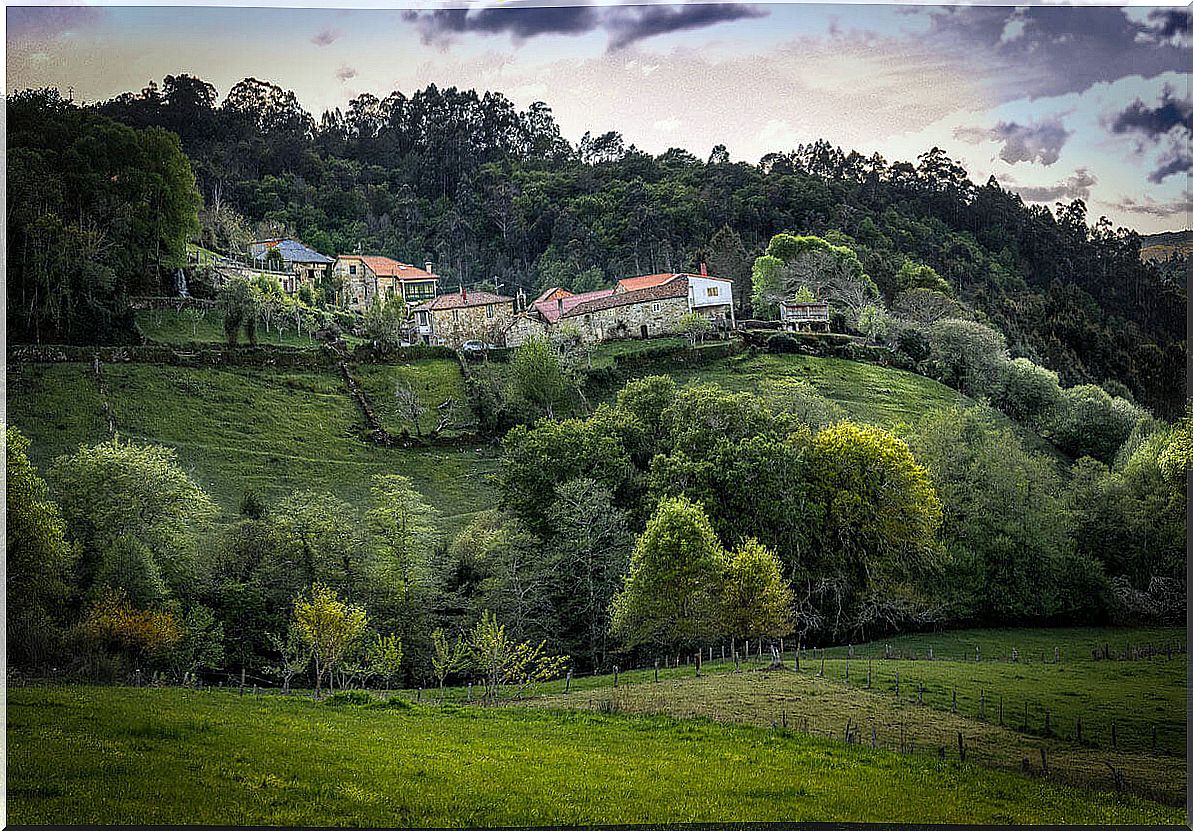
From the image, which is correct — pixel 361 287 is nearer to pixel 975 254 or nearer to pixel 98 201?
pixel 98 201

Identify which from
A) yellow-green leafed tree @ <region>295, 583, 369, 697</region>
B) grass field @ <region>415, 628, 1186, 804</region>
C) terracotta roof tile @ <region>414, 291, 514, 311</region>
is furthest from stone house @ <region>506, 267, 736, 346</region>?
yellow-green leafed tree @ <region>295, 583, 369, 697</region>

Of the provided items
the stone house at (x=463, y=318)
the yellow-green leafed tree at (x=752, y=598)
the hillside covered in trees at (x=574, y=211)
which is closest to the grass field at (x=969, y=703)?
the yellow-green leafed tree at (x=752, y=598)

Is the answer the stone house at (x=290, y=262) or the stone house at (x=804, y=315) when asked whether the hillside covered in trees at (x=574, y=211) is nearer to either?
the stone house at (x=290, y=262)

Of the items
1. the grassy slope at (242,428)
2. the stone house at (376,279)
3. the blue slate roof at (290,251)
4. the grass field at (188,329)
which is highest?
the blue slate roof at (290,251)

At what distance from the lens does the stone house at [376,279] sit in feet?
82.0

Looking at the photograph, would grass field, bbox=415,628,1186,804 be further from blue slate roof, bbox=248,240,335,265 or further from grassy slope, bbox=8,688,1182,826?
blue slate roof, bbox=248,240,335,265

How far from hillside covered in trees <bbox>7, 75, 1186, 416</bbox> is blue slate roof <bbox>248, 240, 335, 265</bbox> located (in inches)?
13.1

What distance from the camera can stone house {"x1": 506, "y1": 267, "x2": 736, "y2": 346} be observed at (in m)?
25.6

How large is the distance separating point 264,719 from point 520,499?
36.0ft

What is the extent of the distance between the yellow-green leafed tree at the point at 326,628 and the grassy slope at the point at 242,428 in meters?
4.89

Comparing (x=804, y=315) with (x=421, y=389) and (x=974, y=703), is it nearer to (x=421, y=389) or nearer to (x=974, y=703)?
(x=421, y=389)

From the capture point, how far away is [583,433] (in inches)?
845

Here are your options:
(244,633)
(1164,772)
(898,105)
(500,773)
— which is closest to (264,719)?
(500,773)

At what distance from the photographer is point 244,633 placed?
16.3 meters
